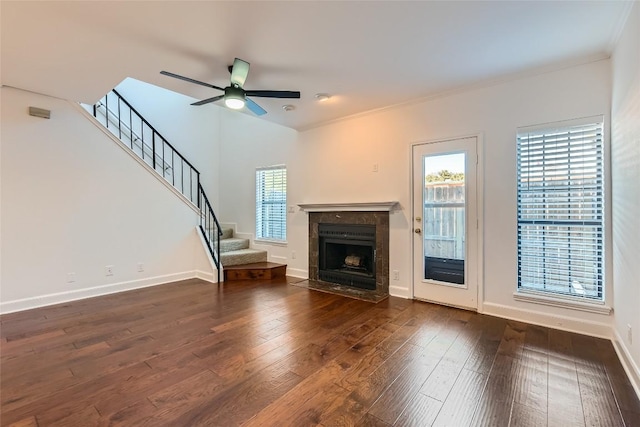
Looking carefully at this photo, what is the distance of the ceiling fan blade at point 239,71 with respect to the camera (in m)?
2.83

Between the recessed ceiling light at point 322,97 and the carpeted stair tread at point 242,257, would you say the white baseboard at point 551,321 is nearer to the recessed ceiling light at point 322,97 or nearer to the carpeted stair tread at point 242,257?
the recessed ceiling light at point 322,97

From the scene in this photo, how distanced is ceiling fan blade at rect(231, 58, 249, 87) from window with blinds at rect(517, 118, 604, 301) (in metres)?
3.03

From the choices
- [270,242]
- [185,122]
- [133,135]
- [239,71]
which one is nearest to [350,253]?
[270,242]

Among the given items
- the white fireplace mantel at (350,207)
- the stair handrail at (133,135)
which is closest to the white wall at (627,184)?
the white fireplace mantel at (350,207)

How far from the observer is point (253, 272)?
523 cm

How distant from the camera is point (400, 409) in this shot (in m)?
1.78

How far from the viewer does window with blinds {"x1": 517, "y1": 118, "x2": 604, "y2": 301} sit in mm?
2848

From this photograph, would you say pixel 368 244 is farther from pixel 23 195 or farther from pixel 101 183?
pixel 23 195

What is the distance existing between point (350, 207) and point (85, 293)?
3990 millimetres

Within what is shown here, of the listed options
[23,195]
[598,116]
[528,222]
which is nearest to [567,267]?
[528,222]

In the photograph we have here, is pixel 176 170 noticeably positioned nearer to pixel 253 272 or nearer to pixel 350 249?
pixel 253 272

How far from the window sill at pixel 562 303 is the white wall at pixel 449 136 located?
0.05 metres

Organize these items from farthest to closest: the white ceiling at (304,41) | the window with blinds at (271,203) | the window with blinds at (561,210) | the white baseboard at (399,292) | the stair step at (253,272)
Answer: the window with blinds at (271,203) → the stair step at (253,272) → the white baseboard at (399,292) → the window with blinds at (561,210) → the white ceiling at (304,41)

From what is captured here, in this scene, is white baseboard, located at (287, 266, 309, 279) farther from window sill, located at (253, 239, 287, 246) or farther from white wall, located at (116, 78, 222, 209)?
white wall, located at (116, 78, 222, 209)
